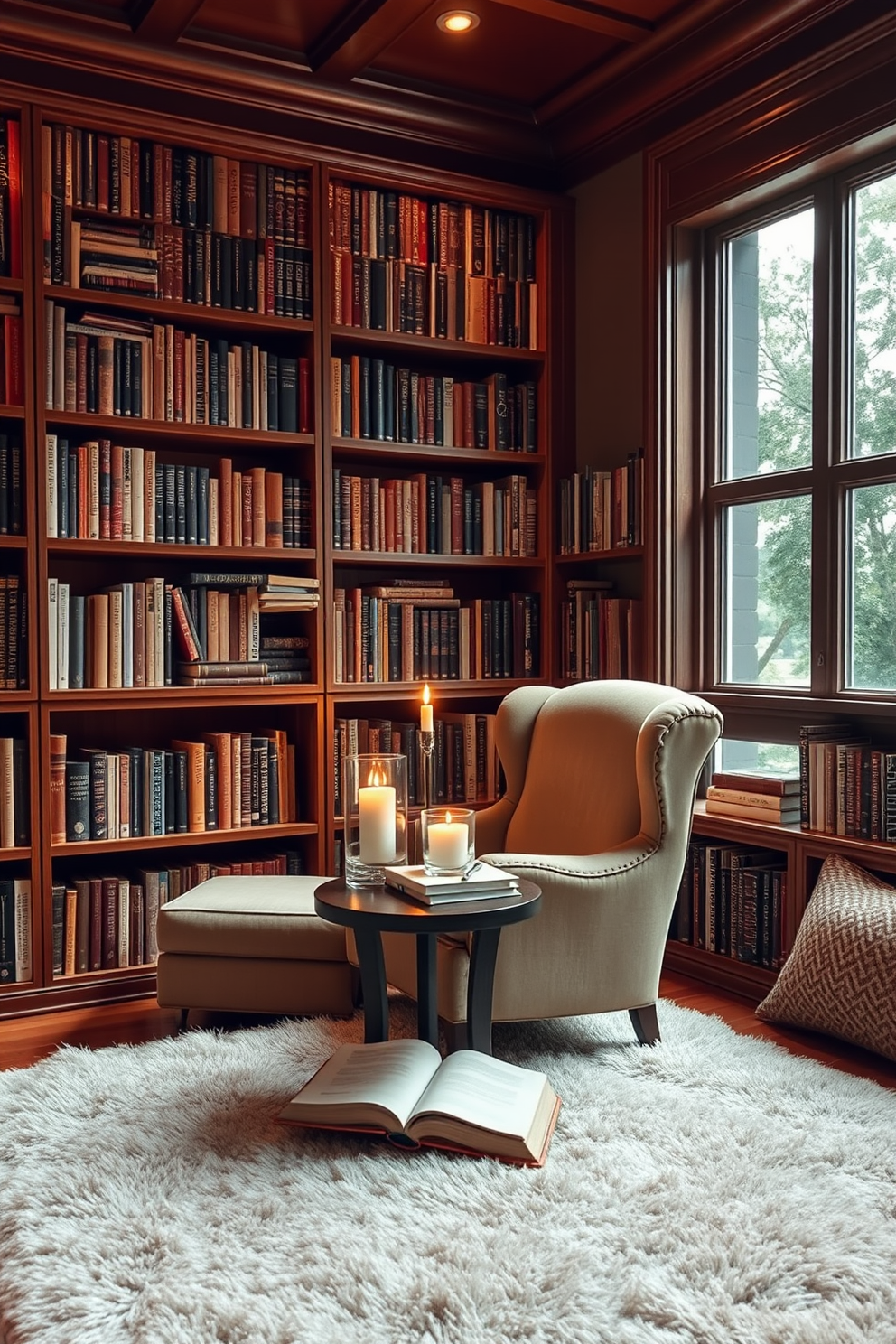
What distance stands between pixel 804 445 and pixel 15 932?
8.75ft

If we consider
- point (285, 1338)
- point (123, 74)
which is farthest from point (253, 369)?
point (285, 1338)

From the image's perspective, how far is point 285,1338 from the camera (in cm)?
169

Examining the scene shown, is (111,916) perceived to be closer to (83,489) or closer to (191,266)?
(83,489)

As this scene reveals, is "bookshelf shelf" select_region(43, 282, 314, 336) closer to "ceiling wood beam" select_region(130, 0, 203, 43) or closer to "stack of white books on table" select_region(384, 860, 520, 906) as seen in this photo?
"ceiling wood beam" select_region(130, 0, 203, 43)

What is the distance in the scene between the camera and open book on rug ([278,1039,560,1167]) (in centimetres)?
223

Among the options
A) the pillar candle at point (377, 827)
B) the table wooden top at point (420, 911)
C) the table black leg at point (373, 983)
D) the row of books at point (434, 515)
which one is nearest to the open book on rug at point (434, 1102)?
the table black leg at point (373, 983)

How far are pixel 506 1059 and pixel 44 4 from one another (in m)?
3.06

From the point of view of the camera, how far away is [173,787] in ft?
11.8

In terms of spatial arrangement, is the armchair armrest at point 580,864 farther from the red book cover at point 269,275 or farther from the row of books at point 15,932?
the red book cover at point 269,275

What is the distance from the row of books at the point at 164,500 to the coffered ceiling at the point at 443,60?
1.06 metres

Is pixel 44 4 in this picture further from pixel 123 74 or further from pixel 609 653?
pixel 609 653

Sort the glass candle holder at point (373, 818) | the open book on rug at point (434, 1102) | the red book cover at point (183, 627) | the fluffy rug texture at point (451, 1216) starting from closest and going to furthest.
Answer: the fluffy rug texture at point (451, 1216)
the open book on rug at point (434, 1102)
the glass candle holder at point (373, 818)
the red book cover at point (183, 627)

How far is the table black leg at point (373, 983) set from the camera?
2570mm

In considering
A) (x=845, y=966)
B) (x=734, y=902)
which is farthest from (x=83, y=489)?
(x=845, y=966)
